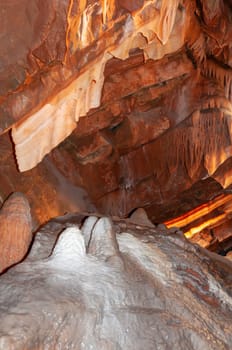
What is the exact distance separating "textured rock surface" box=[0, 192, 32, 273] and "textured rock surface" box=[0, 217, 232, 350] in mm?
146

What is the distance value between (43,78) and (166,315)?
8.22ft

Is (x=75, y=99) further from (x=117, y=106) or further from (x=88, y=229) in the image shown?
(x=117, y=106)

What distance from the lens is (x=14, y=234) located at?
3535mm

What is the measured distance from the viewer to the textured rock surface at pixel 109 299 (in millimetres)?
1998

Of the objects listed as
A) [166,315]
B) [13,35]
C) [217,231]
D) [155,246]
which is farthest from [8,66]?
[217,231]

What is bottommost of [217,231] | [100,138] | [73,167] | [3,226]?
[217,231]

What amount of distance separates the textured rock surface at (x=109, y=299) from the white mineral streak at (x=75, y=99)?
1184mm

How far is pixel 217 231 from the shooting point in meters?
9.86

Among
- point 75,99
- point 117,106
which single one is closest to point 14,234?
point 75,99

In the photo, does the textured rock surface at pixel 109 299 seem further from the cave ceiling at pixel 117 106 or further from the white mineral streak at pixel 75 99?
the cave ceiling at pixel 117 106

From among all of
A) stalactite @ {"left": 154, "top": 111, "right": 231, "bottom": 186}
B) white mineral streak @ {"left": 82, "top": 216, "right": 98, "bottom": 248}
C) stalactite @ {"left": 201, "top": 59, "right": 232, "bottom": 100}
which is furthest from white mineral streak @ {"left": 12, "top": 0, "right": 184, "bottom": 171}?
stalactite @ {"left": 154, "top": 111, "right": 231, "bottom": 186}

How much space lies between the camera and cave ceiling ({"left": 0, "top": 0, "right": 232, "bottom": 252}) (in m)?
3.67

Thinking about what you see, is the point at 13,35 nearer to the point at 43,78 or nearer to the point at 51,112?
the point at 43,78

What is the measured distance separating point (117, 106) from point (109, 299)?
484cm
